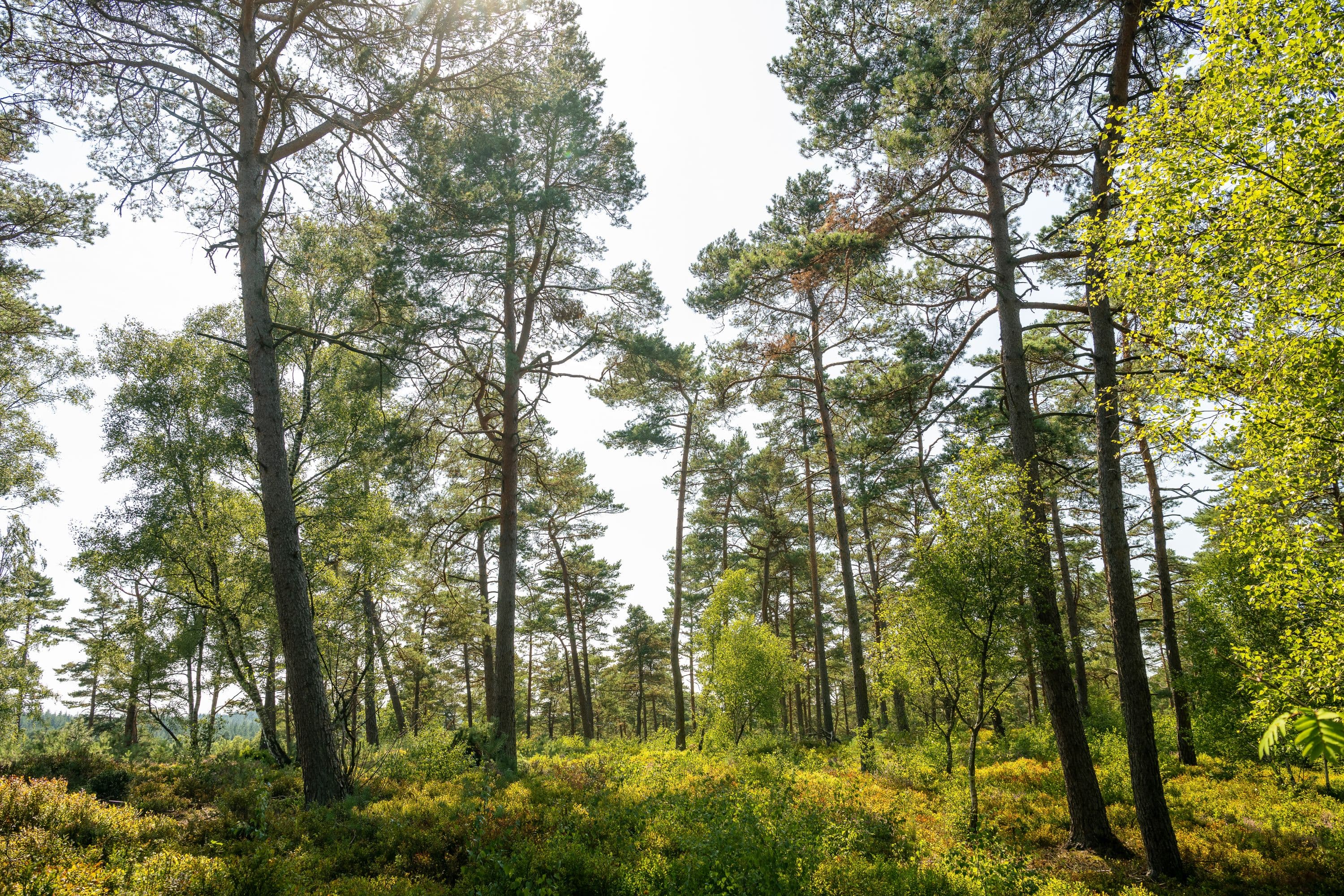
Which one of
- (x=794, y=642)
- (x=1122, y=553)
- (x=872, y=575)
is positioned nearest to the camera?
(x=1122, y=553)

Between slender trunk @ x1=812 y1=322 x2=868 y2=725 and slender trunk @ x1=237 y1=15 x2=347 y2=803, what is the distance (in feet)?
39.5

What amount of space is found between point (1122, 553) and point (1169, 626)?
10.5 meters

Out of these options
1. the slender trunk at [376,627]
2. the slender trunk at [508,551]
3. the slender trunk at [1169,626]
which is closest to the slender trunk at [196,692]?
the slender trunk at [376,627]

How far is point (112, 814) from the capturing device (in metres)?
6.93

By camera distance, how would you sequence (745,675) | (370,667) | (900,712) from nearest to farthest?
(370,667) → (745,675) → (900,712)

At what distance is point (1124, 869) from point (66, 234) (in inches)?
897

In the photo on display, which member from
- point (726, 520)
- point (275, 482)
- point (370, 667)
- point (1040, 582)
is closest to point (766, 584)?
point (726, 520)

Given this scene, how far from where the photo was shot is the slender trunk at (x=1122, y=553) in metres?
8.47

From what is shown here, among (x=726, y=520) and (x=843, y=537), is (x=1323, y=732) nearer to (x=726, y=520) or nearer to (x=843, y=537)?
(x=843, y=537)

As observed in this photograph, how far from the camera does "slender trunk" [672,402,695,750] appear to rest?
20375 millimetres

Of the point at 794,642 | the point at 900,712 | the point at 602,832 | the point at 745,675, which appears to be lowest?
the point at 900,712

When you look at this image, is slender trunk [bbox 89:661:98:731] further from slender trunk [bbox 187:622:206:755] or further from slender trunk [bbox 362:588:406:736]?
slender trunk [bbox 362:588:406:736]

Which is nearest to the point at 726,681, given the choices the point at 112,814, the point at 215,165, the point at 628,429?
the point at 628,429

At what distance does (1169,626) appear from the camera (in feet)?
53.7
